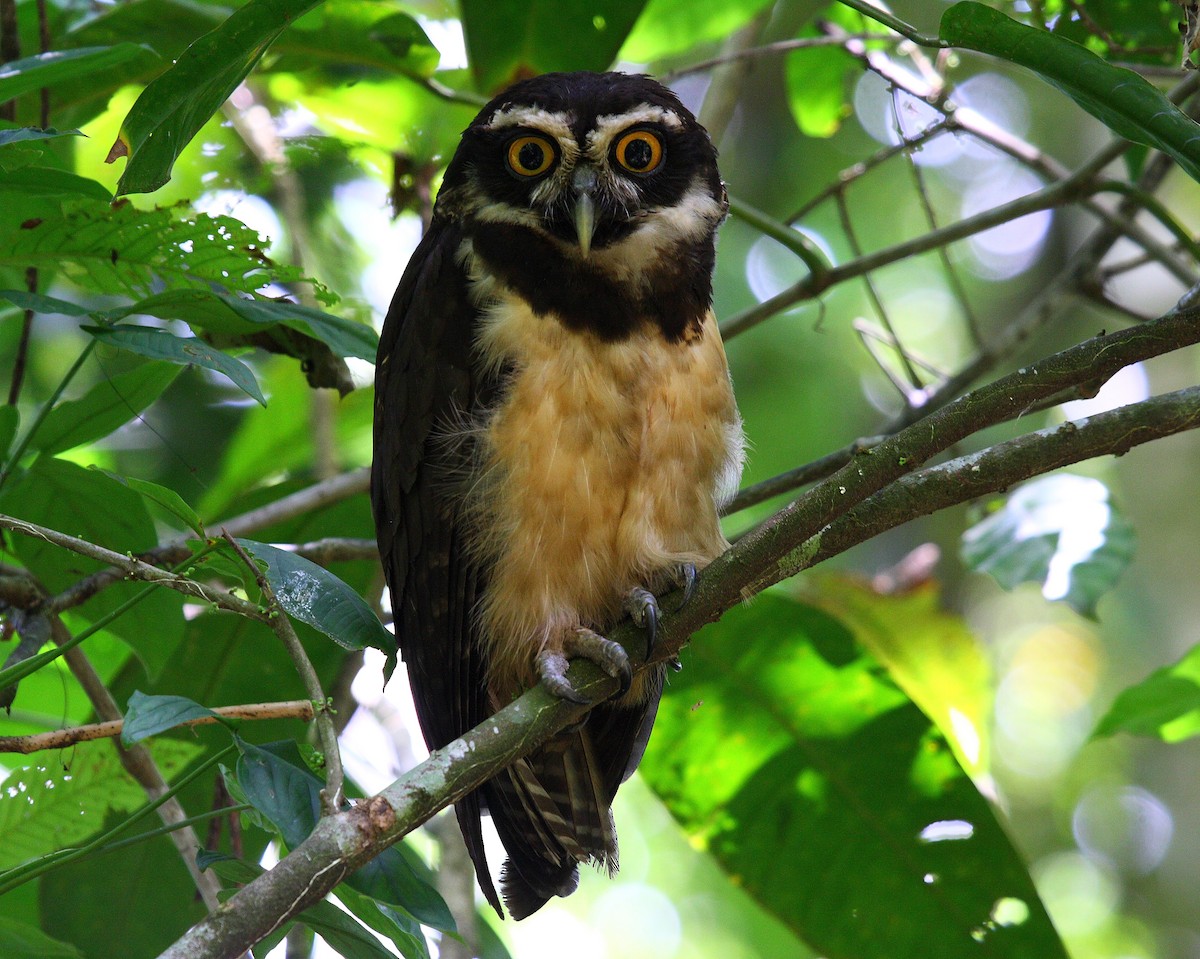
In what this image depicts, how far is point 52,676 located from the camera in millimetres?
3398

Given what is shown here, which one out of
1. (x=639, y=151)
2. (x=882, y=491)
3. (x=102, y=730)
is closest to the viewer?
(x=102, y=730)

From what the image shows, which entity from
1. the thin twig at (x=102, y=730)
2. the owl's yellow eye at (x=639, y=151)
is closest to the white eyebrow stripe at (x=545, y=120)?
the owl's yellow eye at (x=639, y=151)

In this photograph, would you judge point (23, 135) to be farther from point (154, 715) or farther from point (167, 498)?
point (154, 715)

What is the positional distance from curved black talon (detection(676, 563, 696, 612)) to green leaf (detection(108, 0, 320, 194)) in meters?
1.18

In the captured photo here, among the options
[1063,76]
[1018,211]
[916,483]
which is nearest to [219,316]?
[916,483]

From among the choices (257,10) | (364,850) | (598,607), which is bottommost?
(364,850)

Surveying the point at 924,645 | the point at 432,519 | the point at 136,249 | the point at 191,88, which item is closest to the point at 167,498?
the point at 191,88

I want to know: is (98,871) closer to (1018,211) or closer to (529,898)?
(529,898)

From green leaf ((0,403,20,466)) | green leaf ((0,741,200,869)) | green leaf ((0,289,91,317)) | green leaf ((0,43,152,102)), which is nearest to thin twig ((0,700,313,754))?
green leaf ((0,741,200,869))

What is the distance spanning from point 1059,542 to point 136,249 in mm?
2330

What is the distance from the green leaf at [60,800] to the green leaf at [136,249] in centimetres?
100

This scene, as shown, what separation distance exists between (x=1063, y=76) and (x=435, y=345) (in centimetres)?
153

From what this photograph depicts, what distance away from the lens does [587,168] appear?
2.94m

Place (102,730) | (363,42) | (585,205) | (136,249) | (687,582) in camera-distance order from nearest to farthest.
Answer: (102,730), (136,249), (687,582), (585,205), (363,42)
